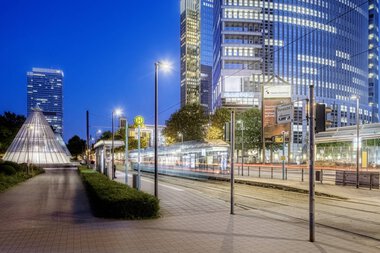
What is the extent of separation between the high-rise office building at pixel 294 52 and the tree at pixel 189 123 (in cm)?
1937

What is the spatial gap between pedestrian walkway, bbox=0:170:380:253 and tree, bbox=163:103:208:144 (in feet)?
200

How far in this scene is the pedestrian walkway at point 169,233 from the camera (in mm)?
9078

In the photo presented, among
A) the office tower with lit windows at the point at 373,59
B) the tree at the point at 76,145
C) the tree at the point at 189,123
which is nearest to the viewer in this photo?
the tree at the point at 189,123

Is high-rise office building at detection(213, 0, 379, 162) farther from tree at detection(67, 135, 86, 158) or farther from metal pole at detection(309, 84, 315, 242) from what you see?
metal pole at detection(309, 84, 315, 242)

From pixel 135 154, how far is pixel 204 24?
148 m

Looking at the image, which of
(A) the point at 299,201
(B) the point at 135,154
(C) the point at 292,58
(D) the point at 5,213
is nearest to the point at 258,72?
(C) the point at 292,58

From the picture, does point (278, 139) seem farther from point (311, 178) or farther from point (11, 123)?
point (11, 123)

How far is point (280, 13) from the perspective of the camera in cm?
11950

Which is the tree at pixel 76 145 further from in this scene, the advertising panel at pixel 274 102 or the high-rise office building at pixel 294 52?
the advertising panel at pixel 274 102

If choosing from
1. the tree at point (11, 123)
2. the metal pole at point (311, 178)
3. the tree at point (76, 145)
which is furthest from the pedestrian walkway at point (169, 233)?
the tree at point (76, 145)

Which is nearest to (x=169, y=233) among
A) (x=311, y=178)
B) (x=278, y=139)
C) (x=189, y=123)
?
(x=311, y=178)

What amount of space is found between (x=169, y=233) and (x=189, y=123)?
65978mm

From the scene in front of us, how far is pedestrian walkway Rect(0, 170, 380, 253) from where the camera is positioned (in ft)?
29.8

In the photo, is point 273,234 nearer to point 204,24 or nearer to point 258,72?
point 258,72
